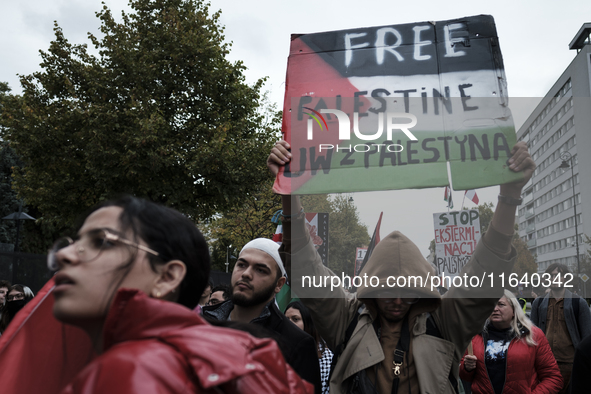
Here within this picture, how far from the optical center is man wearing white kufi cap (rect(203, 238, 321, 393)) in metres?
2.89

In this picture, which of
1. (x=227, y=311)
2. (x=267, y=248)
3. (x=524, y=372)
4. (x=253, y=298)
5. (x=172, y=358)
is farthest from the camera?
(x=524, y=372)

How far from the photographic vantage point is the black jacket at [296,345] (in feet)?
9.14

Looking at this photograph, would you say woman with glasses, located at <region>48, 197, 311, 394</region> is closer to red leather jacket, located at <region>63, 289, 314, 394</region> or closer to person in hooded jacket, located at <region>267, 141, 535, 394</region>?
red leather jacket, located at <region>63, 289, 314, 394</region>

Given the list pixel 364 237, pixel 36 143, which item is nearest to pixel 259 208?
pixel 36 143

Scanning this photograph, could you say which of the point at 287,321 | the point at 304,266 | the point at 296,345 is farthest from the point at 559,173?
the point at 287,321

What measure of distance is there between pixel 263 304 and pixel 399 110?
1.75 meters

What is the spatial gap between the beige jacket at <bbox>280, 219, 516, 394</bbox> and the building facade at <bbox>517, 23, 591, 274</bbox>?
0.22 meters

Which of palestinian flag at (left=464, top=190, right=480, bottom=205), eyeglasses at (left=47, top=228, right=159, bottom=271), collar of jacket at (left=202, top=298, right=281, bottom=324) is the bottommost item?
collar of jacket at (left=202, top=298, right=281, bottom=324)

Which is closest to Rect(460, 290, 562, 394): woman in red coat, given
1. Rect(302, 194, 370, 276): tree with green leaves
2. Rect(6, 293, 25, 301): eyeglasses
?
Rect(302, 194, 370, 276): tree with green leaves

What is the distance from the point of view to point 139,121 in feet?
45.0

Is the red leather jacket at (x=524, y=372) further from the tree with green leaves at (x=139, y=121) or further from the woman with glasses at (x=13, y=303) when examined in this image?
the tree with green leaves at (x=139, y=121)

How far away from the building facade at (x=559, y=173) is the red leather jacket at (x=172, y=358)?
1708mm

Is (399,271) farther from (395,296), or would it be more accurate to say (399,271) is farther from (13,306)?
(13,306)

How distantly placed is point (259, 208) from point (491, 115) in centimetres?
2341
